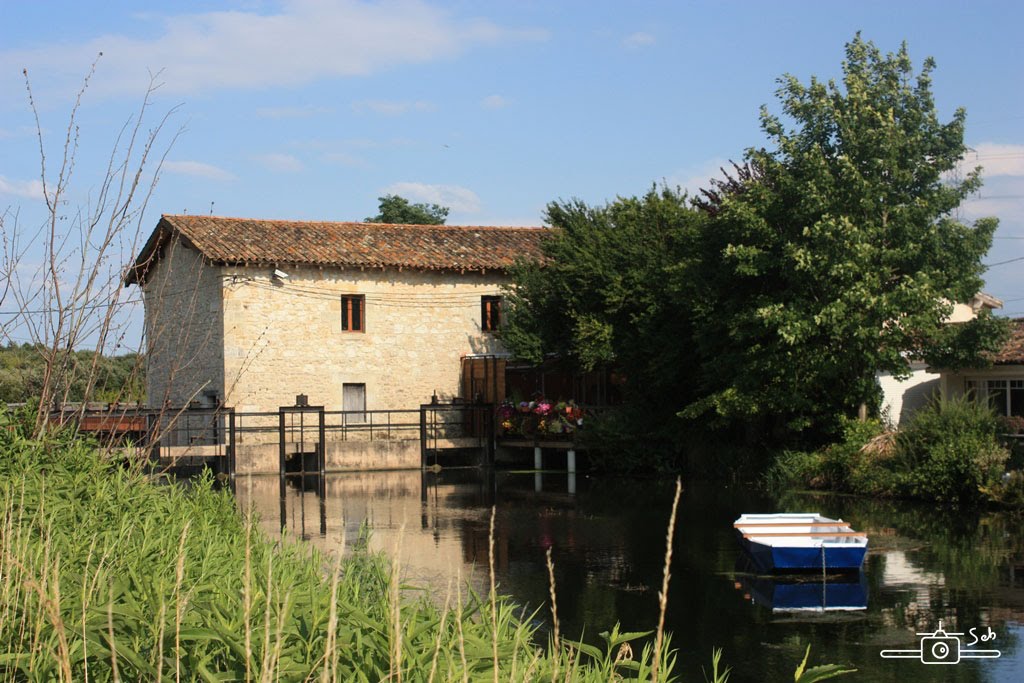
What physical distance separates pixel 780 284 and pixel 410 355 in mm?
13362

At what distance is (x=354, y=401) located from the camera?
33.4 m

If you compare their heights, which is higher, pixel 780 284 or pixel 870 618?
pixel 780 284

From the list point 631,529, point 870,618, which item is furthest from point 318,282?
point 870,618

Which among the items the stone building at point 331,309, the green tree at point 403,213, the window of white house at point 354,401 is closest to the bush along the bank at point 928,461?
the stone building at point 331,309

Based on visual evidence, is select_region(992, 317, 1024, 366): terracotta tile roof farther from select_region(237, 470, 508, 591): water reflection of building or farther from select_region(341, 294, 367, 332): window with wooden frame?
select_region(341, 294, 367, 332): window with wooden frame

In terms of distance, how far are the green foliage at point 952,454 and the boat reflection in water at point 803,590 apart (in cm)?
726

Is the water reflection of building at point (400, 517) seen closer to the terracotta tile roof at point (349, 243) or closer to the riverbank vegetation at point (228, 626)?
the riverbank vegetation at point (228, 626)

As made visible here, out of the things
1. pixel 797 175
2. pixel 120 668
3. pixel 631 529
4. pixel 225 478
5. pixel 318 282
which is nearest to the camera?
pixel 120 668

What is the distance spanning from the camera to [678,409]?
2852 cm

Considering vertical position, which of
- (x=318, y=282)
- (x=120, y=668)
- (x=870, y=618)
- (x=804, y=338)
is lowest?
(x=870, y=618)

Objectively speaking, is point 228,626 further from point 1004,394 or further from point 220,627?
point 1004,394

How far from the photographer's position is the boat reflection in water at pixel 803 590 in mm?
12344

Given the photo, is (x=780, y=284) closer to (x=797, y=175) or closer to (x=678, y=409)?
(x=797, y=175)

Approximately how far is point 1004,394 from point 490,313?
15.8 m
